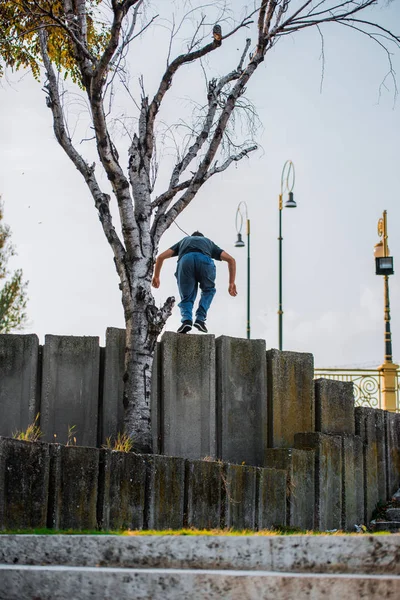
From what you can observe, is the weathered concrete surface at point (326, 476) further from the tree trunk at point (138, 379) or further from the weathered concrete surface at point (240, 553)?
the weathered concrete surface at point (240, 553)

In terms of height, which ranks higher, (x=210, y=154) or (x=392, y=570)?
(x=210, y=154)

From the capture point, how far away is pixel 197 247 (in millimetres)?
12516

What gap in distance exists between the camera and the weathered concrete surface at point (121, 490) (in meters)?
8.86

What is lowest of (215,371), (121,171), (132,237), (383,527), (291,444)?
(383,527)

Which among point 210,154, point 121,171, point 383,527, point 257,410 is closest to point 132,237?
point 121,171

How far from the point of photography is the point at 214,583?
Result: 5133mm

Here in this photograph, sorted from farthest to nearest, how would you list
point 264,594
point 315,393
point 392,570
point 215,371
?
1. point 315,393
2. point 215,371
3. point 392,570
4. point 264,594

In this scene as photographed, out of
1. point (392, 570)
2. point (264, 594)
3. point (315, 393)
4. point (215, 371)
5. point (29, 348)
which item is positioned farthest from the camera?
point (315, 393)

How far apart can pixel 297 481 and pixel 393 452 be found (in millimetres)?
3438

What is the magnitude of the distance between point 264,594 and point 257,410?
7215 mm

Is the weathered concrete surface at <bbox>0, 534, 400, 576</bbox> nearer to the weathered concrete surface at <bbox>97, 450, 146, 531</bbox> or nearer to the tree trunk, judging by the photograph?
the weathered concrete surface at <bbox>97, 450, 146, 531</bbox>

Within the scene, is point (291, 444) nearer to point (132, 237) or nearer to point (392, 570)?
point (132, 237)

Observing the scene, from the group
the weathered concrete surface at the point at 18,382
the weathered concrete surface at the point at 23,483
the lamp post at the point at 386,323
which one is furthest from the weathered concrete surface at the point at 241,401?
the lamp post at the point at 386,323

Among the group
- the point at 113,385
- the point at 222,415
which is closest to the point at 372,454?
the point at 222,415
